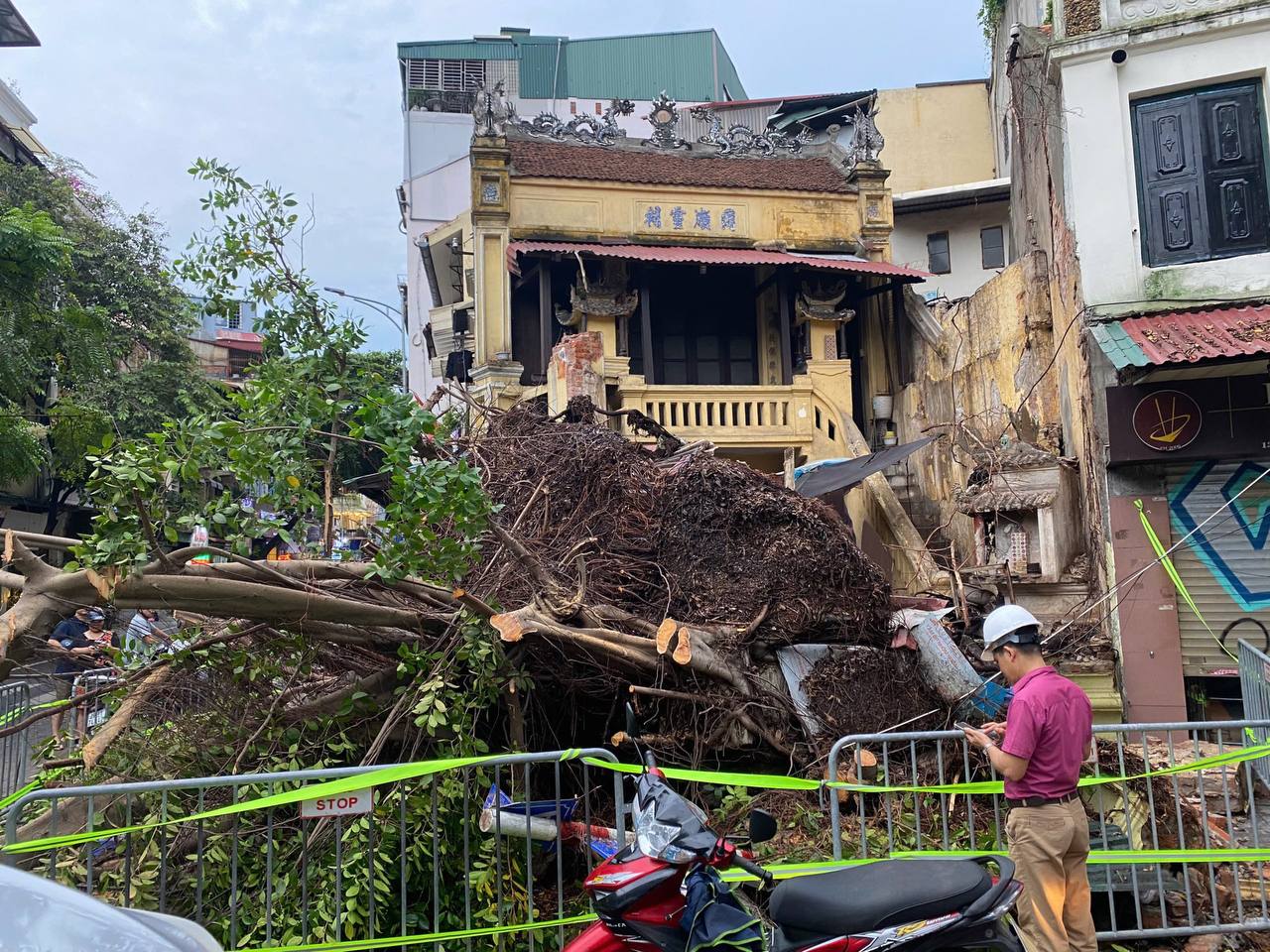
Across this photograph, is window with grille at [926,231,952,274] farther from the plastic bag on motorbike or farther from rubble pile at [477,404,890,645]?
the plastic bag on motorbike

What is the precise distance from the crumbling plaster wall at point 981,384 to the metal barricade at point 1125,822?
4.95 metres

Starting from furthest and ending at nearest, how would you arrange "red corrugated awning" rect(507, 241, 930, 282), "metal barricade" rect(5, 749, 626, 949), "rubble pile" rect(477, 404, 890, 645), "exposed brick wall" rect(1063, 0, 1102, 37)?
"red corrugated awning" rect(507, 241, 930, 282) < "exposed brick wall" rect(1063, 0, 1102, 37) < "rubble pile" rect(477, 404, 890, 645) < "metal barricade" rect(5, 749, 626, 949)

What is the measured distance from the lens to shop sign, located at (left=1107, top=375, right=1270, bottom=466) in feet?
27.2

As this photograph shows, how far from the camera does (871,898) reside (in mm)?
3104

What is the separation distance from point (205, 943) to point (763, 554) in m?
4.79

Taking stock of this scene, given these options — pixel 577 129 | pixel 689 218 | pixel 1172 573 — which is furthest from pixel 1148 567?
pixel 577 129

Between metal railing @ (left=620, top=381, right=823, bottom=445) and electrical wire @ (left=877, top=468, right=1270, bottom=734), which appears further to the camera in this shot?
metal railing @ (left=620, top=381, right=823, bottom=445)

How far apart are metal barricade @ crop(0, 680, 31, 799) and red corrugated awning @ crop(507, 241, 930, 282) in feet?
38.3

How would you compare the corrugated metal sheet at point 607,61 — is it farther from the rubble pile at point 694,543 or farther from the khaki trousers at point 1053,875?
the khaki trousers at point 1053,875

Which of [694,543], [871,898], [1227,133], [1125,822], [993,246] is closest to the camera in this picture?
[871,898]

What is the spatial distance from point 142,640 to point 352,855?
8.16ft

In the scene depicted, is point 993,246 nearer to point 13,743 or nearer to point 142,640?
point 142,640

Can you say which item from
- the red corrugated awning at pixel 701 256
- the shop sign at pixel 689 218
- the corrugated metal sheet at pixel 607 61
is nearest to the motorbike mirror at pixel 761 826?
the red corrugated awning at pixel 701 256

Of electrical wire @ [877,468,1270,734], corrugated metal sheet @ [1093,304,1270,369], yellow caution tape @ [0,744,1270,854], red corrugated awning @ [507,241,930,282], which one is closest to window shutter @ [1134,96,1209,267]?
corrugated metal sheet @ [1093,304,1270,369]
